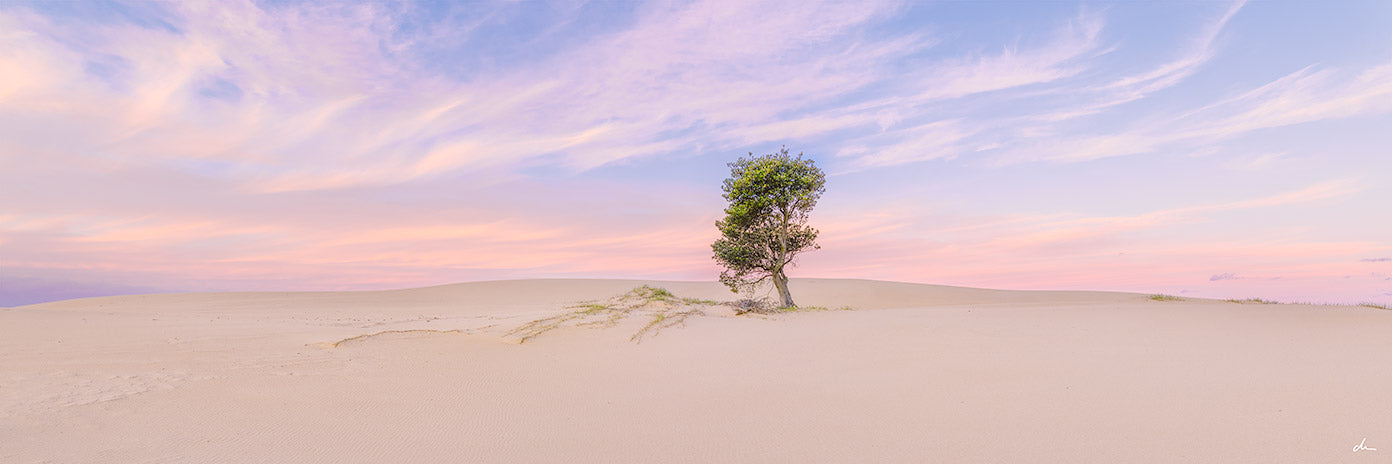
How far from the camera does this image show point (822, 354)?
8344 mm

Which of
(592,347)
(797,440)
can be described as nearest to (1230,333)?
(797,440)

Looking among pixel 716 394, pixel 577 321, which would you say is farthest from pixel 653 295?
pixel 716 394

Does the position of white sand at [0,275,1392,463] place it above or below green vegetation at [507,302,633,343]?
below

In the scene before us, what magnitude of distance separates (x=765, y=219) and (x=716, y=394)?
1260cm

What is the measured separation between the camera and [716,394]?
6.37 meters

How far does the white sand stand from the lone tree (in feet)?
25.5

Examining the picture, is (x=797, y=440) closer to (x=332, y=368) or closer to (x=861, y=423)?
(x=861, y=423)

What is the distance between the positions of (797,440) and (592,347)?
456cm

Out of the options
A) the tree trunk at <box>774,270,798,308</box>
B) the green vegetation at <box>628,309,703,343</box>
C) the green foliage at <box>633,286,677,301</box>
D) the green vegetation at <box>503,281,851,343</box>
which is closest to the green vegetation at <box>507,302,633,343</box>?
the green vegetation at <box>503,281,851,343</box>

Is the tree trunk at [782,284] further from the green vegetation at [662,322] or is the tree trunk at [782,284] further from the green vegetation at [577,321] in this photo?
the green vegetation at [577,321]

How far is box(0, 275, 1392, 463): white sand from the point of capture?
4.73 metres

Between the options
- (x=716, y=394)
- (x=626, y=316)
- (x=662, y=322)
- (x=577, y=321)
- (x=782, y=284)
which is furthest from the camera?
(x=782, y=284)

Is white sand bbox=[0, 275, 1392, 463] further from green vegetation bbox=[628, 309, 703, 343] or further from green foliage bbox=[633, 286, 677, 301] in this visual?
green foliage bbox=[633, 286, 677, 301]

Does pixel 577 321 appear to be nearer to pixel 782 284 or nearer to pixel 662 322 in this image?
pixel 662 322
